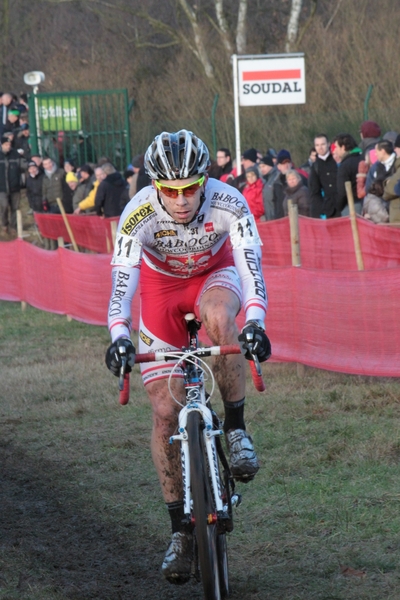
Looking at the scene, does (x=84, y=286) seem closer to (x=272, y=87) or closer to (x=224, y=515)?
(x=272, y=87)

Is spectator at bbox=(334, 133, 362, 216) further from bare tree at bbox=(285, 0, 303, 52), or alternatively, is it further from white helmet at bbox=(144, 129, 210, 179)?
bare tree at bbox=(285, 0, 303, 52)

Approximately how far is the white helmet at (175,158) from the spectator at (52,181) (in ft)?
56.9

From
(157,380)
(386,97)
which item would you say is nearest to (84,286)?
(157,380)

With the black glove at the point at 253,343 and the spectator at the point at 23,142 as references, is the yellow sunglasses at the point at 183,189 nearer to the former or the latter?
the black glove at the point at 253,343

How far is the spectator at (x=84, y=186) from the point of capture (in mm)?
20766

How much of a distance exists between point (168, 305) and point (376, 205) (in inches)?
277

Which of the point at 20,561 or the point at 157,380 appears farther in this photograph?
the point at 20,561

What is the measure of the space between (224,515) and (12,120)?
2253 cm

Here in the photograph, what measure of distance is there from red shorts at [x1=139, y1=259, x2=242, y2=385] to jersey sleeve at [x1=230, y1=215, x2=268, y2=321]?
0.73 ft

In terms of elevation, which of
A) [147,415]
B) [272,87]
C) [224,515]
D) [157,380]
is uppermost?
[272,87]

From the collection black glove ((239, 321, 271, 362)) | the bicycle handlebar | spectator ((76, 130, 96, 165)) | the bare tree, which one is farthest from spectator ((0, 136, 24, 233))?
black glove ((239, 321, 271, 362))

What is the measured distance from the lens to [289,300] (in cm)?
1006

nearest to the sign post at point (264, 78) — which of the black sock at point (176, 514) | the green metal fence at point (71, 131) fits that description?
the green metal fence at point (71, 131)

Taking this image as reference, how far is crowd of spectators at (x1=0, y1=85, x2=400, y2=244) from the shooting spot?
11977 mm
